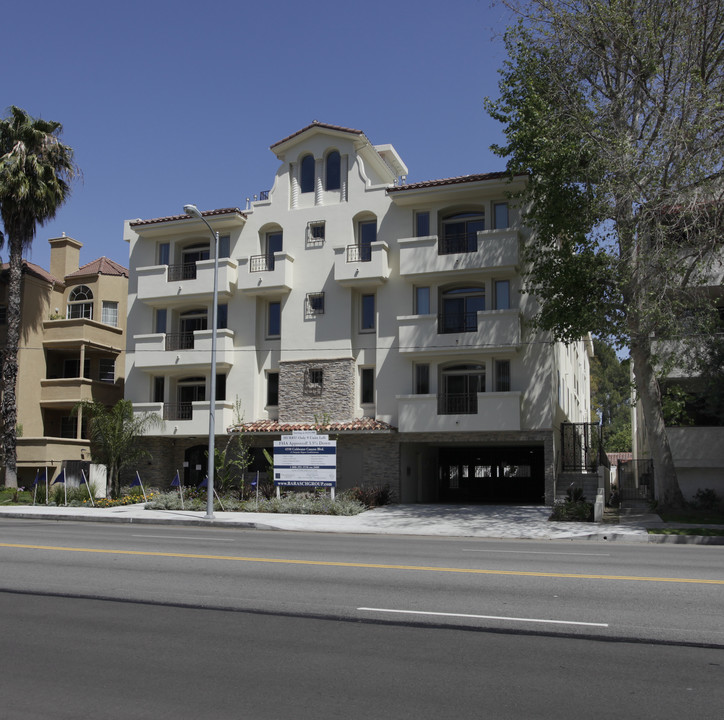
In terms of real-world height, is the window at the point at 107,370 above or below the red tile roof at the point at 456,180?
below

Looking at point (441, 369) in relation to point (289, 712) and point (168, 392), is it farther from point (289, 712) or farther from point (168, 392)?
point (289, 712)

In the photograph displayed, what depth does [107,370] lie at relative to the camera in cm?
3816

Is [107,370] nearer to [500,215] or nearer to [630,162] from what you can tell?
[500,215]

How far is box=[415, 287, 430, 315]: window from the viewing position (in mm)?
30808

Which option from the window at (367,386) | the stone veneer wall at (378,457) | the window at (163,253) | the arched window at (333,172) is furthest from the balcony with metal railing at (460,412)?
the window at (163,253)

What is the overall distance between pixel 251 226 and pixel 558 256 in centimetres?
1415

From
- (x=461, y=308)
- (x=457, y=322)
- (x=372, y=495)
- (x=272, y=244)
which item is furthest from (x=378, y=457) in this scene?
(x=272, y=244)

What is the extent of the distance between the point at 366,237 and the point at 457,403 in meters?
7.98

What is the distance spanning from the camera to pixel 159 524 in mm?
23594

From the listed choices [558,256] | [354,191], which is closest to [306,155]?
[354,191]

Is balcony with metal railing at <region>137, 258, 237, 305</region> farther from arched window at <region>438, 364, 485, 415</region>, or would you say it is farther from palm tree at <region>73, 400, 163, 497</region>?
arched window at <region>438, 364, 485, 415</region>

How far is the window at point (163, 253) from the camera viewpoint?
3547cm

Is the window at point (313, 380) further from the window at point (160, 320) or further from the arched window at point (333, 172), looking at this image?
the arched window at point (333, 172)

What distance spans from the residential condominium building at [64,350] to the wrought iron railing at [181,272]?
4.53m
